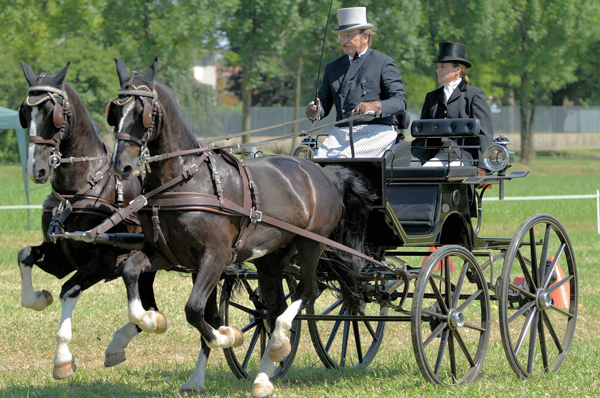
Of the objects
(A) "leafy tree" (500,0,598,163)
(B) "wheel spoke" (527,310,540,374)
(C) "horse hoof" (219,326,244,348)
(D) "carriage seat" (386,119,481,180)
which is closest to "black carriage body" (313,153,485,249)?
(D) "carriage seat" (386,119,481,180)

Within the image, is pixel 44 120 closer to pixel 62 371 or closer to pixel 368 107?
pixel 62 371

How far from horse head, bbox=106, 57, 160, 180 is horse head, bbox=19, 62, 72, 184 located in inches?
34.3

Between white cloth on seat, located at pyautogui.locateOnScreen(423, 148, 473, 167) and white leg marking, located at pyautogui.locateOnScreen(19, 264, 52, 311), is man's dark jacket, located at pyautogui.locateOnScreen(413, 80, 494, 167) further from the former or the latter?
white leg marking, located at pyautogui.locateOnScreen(19, 264, 52, 311)

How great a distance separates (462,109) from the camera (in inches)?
273

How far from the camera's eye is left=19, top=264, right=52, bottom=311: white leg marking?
555 cm

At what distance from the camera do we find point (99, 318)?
8344 mm

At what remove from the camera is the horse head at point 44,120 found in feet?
17.4

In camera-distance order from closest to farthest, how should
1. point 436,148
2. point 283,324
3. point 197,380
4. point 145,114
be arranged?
1. point 145,114
2. point 283,324
3. point 197,380
4. point 436,148

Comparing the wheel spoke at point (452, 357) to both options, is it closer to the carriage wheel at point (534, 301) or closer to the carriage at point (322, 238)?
the carriage at point (322, 238)

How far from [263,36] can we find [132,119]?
1012 inches

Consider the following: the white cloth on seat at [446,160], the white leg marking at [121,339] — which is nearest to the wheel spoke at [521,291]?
the white cloth on seat at [446,160]

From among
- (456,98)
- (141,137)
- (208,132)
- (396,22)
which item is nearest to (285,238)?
(141,137)

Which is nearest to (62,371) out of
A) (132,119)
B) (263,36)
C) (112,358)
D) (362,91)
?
(112,358)

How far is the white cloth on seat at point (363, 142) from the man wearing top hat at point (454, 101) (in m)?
0.66
